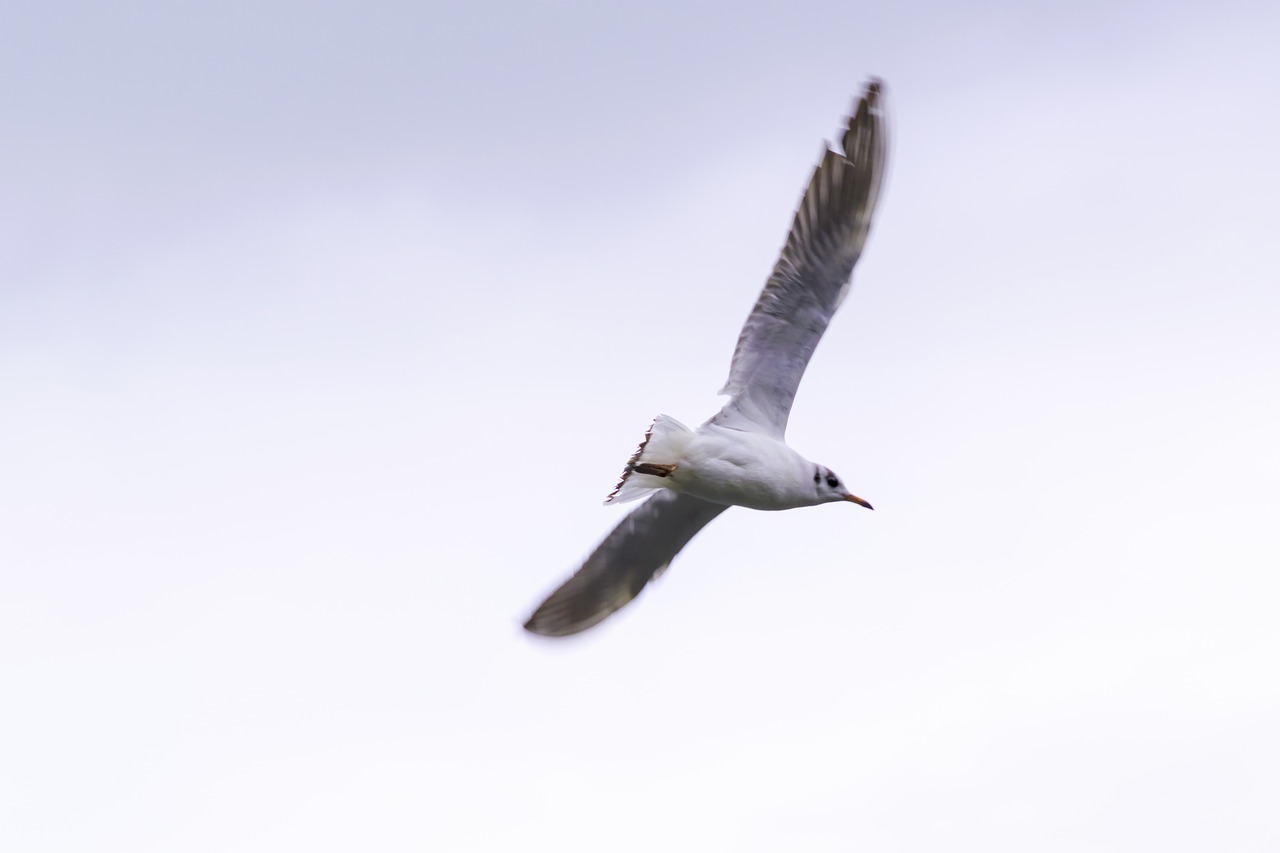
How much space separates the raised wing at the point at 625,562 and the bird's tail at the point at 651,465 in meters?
1.31

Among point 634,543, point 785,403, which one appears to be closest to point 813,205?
point 785,403

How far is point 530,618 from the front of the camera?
1686 centimetres

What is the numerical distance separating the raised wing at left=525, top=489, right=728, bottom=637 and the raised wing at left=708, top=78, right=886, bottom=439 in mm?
1254

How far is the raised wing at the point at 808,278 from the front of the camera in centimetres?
1477

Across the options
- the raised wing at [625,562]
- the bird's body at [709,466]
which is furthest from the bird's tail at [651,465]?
the raised wing at [625,562]

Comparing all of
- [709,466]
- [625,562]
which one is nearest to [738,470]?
[709,466]

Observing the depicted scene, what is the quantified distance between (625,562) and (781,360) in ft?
8.37

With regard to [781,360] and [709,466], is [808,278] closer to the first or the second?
[781,360]

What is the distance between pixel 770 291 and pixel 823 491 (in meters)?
1.75

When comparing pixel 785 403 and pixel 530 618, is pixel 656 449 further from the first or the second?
pixel 530 618

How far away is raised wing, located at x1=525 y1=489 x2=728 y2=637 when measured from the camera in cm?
1609

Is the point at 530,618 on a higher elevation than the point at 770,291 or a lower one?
lower

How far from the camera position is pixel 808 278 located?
14.8 meters

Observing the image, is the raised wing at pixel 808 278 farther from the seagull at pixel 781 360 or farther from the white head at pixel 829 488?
the white head at pixel 829 488
